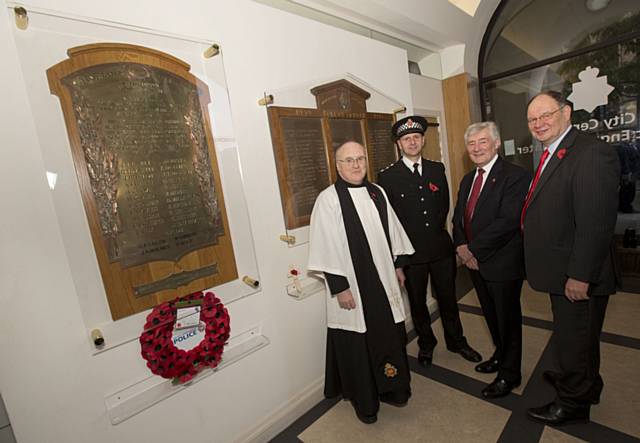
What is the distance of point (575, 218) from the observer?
1.48 m

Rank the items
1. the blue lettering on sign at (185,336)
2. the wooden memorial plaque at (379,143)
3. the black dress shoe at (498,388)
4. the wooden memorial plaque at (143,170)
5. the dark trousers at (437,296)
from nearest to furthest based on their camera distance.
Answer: the wooden memorial plaque at (143,170) < the blue lettering on sign at (185,336) < the black dress shoe at (498,388) < the dark trousers at (437,296) < the wooden memorial plaque at (379,143)

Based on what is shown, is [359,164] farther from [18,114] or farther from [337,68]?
[18,114]

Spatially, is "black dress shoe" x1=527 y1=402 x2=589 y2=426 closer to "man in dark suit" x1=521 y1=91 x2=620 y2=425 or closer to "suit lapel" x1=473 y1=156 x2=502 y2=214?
"man in dark suit" x1=521 y1=91 x2=620 y2=425

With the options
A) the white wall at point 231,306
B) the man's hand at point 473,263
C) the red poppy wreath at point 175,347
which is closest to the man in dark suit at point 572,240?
the man's hand at point 473,263

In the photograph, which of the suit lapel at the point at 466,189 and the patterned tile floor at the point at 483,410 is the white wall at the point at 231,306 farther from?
the suit lapel at the point at 466,189

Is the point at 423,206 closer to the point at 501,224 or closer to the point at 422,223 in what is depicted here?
the point at 422,223

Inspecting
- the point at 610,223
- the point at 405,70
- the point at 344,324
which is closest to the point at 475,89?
the point at 405,70

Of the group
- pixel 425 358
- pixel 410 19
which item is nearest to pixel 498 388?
pixel 425 358

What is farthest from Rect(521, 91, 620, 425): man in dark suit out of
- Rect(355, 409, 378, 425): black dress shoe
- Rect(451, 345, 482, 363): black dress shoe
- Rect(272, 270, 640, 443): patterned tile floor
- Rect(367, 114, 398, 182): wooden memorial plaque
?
Rect(367, 114, 398, 182): wooden memorial plaque

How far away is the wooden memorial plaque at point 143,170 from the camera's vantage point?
1.31 m

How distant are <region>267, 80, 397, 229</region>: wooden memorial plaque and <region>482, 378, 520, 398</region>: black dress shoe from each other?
5.08 feet

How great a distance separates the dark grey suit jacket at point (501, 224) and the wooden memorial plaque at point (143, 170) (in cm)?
153

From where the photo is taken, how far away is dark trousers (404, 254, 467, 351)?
234cm

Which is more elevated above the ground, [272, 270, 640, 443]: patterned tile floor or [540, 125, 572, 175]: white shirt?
[540, 125, 572, 175]: white shirt
